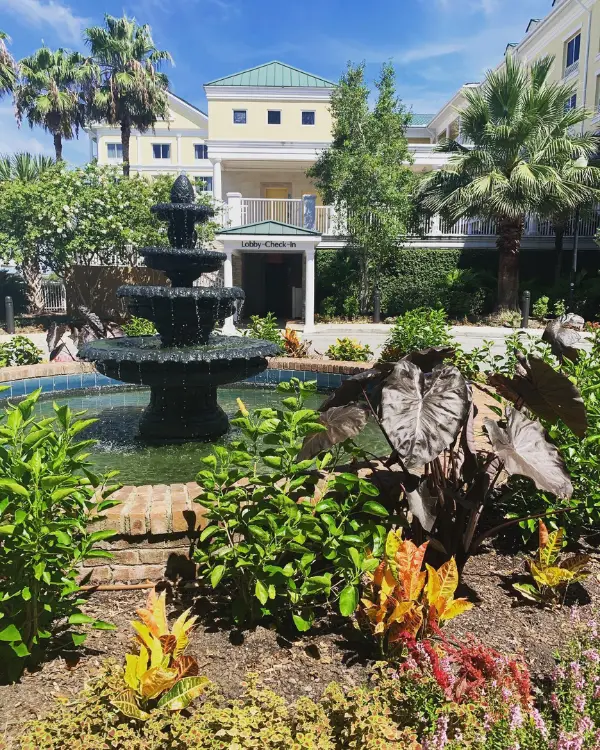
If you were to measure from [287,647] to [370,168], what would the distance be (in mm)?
18574

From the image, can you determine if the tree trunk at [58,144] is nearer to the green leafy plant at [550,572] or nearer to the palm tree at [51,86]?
the palm tree at [51,86]

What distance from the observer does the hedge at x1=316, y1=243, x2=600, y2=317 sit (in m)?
20.7

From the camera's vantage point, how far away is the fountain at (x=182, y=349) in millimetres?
4805

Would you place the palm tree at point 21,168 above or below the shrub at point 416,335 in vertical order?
above

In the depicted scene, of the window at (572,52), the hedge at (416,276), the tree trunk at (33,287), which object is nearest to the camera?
the hedge at (416,276)

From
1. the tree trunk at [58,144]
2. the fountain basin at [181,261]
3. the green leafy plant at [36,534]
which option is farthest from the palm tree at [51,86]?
the green leafy plant at [36,534]

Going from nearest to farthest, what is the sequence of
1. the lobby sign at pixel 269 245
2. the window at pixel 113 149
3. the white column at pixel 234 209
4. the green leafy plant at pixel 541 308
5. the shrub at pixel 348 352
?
the shrub at pixel 348 352, the lobby sign at pixel 269 245, the green leafy plant at pixel 541 308, the white column at pixel 234 209, the window at pixel 113 149

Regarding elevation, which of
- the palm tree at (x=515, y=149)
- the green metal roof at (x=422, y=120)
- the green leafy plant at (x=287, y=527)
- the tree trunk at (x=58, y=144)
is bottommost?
the green leafy plant at (x=287, y=527)

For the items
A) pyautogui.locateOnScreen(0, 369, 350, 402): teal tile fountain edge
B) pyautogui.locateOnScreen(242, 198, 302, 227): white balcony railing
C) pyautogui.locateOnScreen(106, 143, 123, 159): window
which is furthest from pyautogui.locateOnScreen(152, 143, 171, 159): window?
pyautogui.locateOnScreen(0, 369, 350, 402): teal tile fountain edge

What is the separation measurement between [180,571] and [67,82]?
30.8 meters

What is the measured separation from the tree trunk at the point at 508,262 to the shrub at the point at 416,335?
1229 cm

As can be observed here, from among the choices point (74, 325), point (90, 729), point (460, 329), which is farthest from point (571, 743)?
point (460, 329)

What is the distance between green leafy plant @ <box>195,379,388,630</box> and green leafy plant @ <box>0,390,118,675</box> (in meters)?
0.54

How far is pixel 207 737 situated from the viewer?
179 cm
